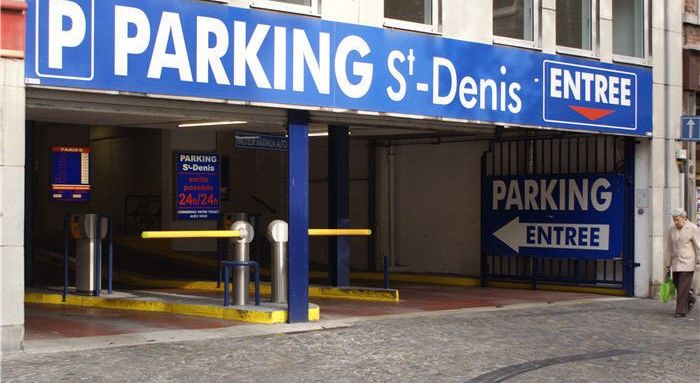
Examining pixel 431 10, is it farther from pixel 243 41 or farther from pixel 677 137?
pixel 677 137

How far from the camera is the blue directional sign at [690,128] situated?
58.5ft

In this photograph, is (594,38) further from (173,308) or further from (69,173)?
(69,173)

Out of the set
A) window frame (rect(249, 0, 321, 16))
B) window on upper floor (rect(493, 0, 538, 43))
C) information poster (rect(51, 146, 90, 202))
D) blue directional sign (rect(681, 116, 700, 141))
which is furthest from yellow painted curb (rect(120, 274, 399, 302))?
blue directional sign (rect(681, 116, 700, 141))

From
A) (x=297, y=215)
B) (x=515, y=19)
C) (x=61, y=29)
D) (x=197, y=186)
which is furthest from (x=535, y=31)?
(x=61, y=29)

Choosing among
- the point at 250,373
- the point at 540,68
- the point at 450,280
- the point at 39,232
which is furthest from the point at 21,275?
the point at 39,232

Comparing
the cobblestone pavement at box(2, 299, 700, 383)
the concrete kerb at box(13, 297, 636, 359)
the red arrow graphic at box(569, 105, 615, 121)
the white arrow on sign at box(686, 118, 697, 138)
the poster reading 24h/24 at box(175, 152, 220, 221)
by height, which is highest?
the red arrow graphic at box(569, 105, 615, 121)

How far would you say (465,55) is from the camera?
1498 centimetres

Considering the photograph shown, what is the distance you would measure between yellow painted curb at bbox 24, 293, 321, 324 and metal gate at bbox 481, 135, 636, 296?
6.66 meters

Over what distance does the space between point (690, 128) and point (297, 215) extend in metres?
8.25

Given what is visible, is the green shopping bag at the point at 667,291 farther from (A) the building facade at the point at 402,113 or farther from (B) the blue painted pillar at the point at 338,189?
(B) the blue painted pillar at the point at 338,189

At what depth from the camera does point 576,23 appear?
56.4 ft

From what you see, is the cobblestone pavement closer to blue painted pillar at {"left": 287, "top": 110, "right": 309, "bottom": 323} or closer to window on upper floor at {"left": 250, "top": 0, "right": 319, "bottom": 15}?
blue painted pillar at {"left": 287, "top": 110, "right": 309, "bottom": 323}

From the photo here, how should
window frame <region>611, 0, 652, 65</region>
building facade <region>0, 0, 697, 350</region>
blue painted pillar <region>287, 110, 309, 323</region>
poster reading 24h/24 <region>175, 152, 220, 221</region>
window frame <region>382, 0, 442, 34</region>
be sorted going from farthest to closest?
window frame <region>611, 0, 652, 65</region>
poster reading 24h/24 <region>175, 152, 220, 221</region>
window frame <region>382, 0, 442, 34</region>
blue painted pillar <region>287, 110, 309, 323</region>
building facade <region>0, 0, 697, 350</region>

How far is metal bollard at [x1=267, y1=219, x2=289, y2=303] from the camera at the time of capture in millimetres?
13508
